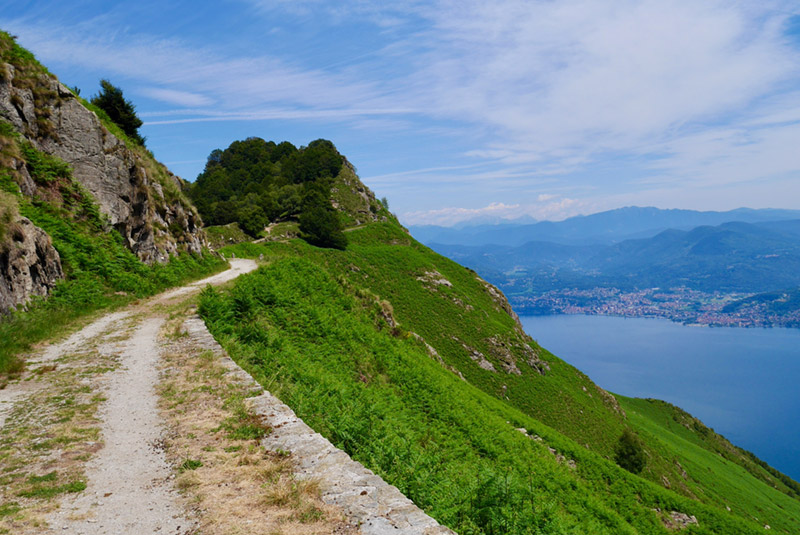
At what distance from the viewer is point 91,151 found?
2183 centimetres

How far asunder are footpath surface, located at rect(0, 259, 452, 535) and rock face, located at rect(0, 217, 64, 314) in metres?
3.97

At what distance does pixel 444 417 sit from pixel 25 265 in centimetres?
1646

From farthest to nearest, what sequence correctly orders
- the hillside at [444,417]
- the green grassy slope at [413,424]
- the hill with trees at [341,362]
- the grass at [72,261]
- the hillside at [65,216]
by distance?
the hillside at [65,216] → the grass at [72,261] → the hill with trees at [341,362] → the hillside at [444,417] → the green grassy slope at [413,424]

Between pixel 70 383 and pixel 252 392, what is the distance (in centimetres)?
426

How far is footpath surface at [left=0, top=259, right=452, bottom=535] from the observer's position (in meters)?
4.64

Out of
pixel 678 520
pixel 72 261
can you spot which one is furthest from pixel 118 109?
pixel 678 520

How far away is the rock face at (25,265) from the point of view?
39.9 feet

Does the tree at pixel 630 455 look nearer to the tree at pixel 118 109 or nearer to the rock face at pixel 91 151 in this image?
the rock face at pixel 91 151

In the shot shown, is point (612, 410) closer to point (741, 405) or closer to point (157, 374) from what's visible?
point (157, 374)

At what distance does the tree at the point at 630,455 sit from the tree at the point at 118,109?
51619 millimetres

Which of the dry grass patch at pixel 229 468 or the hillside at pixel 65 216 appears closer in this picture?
the dry grass patch at pixel 229 468

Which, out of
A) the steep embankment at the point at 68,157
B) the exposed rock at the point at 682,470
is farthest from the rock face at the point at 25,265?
the exposed rock at the point at 682,470

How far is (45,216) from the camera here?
1709 cm

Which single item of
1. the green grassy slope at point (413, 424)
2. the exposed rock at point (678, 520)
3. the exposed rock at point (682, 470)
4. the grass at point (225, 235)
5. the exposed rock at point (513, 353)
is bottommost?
the exposed rock at point (682, 470)
